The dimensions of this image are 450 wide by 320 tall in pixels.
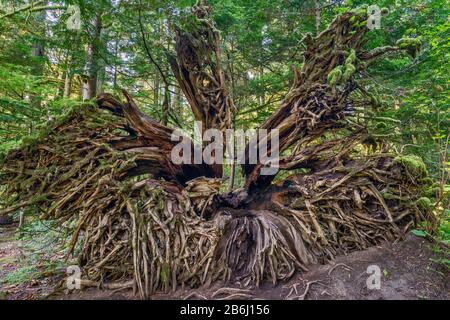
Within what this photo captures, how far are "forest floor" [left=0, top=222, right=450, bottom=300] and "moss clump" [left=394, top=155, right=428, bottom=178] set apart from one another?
37.5 inches

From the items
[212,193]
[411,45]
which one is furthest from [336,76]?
[212,193]

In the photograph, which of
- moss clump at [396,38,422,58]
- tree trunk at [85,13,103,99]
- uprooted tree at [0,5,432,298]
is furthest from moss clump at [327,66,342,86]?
tree trunk at [85,13,103,99]

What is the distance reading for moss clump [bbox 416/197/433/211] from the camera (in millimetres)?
3432

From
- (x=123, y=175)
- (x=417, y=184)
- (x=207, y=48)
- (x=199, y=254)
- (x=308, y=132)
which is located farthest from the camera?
(x=207, y=48)

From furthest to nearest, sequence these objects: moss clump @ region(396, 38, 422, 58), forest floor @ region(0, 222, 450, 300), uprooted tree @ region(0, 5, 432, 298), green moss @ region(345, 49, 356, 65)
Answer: green moss @ region(345, 49, 356, 65), moss clump @ region(396, 38, 422, 58), uprooted tree @ region(0, 5, 432, 298), forest floor @ region(0, 222, 450, 300)

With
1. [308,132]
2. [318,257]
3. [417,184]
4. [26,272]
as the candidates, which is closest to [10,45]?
[26,272]

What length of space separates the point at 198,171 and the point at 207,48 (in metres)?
2.43

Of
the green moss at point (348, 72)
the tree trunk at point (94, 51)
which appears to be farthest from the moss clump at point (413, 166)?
the tree trunk at point (94, 51)

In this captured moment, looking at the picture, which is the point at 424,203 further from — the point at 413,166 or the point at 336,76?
the point at 336,76

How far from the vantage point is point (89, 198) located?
348 centimetres

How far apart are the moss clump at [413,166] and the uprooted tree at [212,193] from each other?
2 centimetres

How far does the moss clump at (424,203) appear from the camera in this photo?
3.43 m

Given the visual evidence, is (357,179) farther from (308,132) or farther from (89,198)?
(89,198)

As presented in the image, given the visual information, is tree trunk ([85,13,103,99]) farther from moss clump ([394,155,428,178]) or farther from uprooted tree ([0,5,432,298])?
moss clump ([394,155,428,178])
